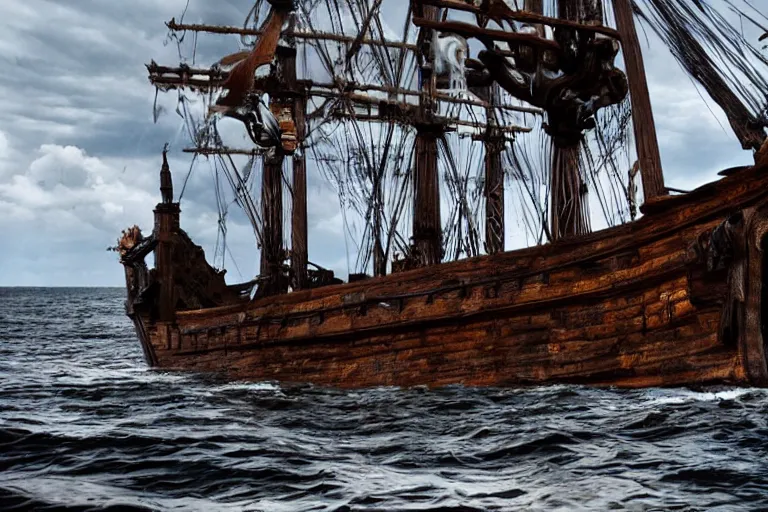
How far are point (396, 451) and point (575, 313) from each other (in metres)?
4.09

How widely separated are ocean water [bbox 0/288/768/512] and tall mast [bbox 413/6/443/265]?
22.0 feet

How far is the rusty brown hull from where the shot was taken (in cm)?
875

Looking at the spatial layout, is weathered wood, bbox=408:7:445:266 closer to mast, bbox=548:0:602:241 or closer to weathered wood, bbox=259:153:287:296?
weathered wood, bbox=259:153:287:296

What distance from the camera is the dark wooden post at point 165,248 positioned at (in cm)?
1844

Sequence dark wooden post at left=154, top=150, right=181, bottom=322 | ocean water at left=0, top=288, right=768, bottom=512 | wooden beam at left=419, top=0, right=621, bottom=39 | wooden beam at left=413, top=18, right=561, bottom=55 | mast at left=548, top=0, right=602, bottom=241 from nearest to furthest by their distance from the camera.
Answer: ocean water at left=0, top=288, right=768, bottom=512 < wooden beam at left=419, top=0, right=621, bottom=39 < wooden beam at left=413, top=18, right=561, bottom=55 < mast at left=548, top=0, right=602, bottom=241 < dark wooden post at left=154, top=150, right=181, bottom=322

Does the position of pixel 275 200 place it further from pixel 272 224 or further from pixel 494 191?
pixel 494 191

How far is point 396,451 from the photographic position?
22.8 ft

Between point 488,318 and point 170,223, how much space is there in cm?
1000

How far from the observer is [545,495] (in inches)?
209

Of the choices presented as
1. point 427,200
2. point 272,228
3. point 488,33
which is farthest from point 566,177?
point 272,228

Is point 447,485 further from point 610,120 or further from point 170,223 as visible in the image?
point 170,223

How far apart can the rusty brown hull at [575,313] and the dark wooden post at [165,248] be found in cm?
498

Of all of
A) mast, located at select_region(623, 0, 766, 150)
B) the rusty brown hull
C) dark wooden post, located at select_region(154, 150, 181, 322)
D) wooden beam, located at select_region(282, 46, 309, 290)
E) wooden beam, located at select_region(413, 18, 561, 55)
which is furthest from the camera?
wooden beam, located at select_region(282, 46, 309, 290)

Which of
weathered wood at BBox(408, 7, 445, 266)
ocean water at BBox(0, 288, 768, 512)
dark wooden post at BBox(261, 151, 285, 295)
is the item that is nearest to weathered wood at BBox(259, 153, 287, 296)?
dark wooden post at BBox(261, 151, 285, 295)
